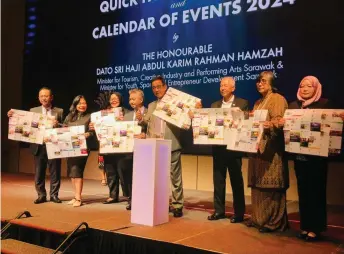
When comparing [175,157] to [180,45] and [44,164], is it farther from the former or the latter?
[180,45]

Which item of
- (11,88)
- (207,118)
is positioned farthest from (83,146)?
(11,88)

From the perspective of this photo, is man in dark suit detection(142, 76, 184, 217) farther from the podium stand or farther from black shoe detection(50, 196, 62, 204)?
black shoe detection(50, 196, 62, 204)

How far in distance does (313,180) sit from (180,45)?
3.27 metres

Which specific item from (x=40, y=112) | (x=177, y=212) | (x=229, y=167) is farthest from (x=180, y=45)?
(x=177, y=212)

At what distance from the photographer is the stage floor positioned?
285 cm

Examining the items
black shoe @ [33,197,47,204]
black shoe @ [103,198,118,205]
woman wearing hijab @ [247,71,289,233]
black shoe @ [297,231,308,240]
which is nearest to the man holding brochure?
woman wearing hijab @ [247,71,289,233]

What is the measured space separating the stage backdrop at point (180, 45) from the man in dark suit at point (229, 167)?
60.4 inches

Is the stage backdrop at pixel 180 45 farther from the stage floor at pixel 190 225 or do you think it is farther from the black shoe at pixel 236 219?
the black shoe at pixel 236 219

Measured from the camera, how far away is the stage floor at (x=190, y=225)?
2.85 meters

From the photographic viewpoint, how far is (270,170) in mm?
3172

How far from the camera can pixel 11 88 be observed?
813 cm

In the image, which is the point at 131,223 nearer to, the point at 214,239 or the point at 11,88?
the point at 214,239

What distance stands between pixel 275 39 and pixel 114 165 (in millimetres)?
2545

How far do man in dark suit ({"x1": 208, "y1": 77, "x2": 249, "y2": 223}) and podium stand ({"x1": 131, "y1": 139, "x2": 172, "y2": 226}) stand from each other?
1.59ft
